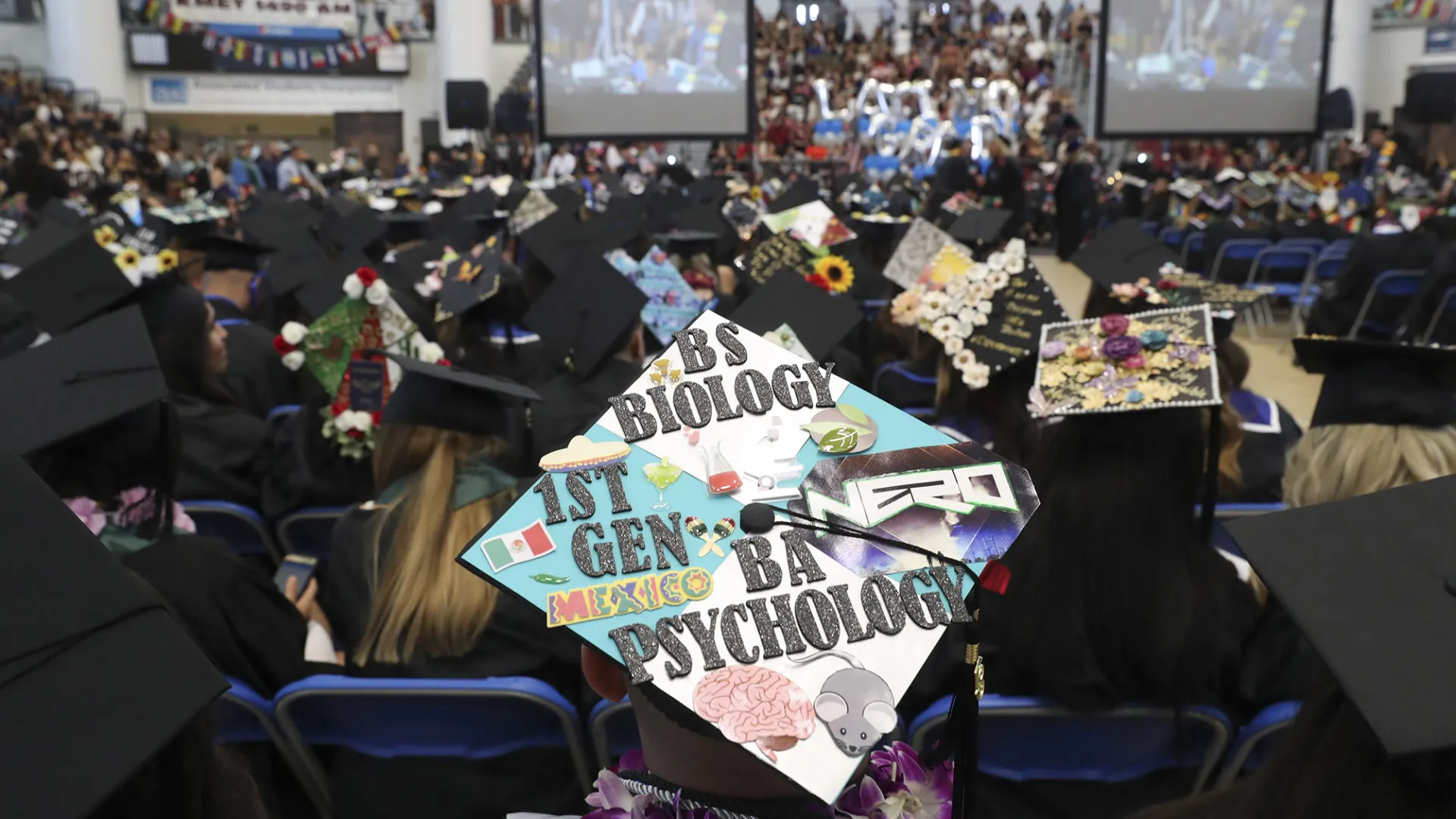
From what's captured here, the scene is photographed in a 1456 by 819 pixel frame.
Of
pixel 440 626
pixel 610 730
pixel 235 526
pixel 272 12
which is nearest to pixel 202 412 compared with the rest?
pixel 235 526

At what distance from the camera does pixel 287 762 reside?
2262 mm

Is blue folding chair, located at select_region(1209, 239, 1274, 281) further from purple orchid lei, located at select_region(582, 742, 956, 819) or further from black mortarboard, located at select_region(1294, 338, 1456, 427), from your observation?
purple orchid lei, located at select_region(582, 742, 956, 819)

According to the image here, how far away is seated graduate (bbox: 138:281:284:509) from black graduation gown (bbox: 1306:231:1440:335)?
24.3 ft

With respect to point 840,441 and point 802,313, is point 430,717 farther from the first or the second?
point 802,313

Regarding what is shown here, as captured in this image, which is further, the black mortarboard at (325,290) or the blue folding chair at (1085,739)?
the black mortarboard at (325,290)

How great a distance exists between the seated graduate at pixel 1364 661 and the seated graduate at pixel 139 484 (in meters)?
1.82

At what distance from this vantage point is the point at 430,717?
2.03 meters

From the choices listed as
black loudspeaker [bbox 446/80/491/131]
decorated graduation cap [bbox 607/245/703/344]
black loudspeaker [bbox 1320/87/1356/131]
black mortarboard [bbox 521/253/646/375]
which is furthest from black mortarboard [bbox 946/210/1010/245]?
black loudspeaker [bbox 1320/87/1356/131]

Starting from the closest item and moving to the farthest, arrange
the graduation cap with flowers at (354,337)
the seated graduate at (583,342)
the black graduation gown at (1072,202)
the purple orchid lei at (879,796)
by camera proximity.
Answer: the purple orchid lei at (879,796) < the seated graduate at (583,342) < the graduation cap with flowers at (354,337) < the black graduation gown at (1072,202)

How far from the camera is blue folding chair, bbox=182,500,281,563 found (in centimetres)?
302

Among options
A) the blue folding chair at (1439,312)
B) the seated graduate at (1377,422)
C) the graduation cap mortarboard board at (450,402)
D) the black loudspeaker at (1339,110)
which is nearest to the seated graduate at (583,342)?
the graduation cap mortarboard board at (450,402)

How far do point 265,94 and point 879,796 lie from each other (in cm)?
2645

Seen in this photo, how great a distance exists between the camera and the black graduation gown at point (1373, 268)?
7.64 meters

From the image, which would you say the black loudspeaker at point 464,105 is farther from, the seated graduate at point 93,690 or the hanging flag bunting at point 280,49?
the seated graduate at point 93,690
